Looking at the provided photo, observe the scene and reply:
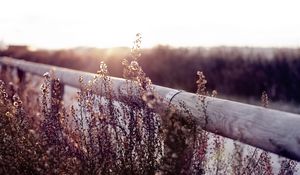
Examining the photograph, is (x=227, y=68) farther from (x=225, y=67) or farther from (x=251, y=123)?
(x=251, y=123)

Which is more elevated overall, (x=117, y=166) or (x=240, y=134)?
(x=240, y=134)

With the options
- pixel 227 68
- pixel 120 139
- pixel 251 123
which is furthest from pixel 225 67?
pixel 251 123

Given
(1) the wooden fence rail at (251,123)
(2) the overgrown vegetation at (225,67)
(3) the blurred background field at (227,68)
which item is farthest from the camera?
(2) the overgrown vegetation at (225,67)

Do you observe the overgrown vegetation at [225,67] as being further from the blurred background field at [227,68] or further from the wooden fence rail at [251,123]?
the wooden fence rail at [251,123]

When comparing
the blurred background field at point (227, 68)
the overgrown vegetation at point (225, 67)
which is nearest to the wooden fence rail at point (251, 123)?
the blurred background field at point (227, 68)

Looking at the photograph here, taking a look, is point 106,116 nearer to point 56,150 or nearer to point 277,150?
point 56,150

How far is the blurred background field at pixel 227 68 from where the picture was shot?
51.5 feet

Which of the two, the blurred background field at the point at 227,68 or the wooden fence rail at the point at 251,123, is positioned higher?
the wooden fence rail at the point at 251,123

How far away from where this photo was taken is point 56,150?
3182 mm

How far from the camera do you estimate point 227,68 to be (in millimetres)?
17375

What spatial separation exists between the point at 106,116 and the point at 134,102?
0.61 feet

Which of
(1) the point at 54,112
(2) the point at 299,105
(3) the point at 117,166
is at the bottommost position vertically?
(2) the point at 299,105

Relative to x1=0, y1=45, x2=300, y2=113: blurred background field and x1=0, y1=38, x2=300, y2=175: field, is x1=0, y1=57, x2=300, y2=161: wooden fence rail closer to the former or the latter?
x1=0, y1=38, x2=300, y2=175: field

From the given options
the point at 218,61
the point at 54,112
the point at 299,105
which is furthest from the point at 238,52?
the point at 54,112
